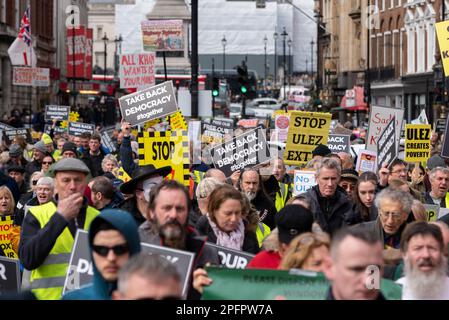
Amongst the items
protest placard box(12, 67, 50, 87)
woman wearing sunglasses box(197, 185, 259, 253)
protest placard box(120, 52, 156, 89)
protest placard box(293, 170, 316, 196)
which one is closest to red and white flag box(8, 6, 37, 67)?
protest placard box(12, 67, 50, 87)

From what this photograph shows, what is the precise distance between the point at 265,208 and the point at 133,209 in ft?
9.15

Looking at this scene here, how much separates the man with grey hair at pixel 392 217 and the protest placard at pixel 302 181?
449 centimetres

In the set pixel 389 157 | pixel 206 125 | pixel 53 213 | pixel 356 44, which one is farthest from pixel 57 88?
pixel 53 213

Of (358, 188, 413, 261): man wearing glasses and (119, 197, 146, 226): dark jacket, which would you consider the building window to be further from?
(358, 188, 413, 261): man wearing glasses

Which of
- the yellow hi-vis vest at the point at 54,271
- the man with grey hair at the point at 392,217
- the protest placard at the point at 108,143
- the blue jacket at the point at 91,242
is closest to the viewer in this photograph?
the blue jacket at the point at 91,242

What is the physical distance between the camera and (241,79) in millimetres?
34219

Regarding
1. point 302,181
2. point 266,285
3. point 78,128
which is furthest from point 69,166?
point 78,128

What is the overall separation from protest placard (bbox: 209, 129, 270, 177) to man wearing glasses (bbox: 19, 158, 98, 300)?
23.8 ft

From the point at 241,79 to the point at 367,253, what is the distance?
2895 cm

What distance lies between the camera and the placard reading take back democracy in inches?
731

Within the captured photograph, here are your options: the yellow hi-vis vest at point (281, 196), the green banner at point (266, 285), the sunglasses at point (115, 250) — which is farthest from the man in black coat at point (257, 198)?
the sunglasses at point (115, 250)

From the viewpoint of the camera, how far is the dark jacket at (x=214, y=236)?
337 inches

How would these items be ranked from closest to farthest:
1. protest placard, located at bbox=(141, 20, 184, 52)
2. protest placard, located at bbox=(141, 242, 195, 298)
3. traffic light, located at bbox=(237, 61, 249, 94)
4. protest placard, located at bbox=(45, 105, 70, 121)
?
1. protest placard, located at bbox=(141, 242, 195, 298)
2. protest placard, located at bbox=(45, 105, 70, 121)
3. traffic light, located at bbox=(237, 61, 249, 94)
4. protest placard, located at bbox=(141, 20, 184, 52)

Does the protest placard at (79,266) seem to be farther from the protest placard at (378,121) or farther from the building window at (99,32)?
the building window at (99,32)
